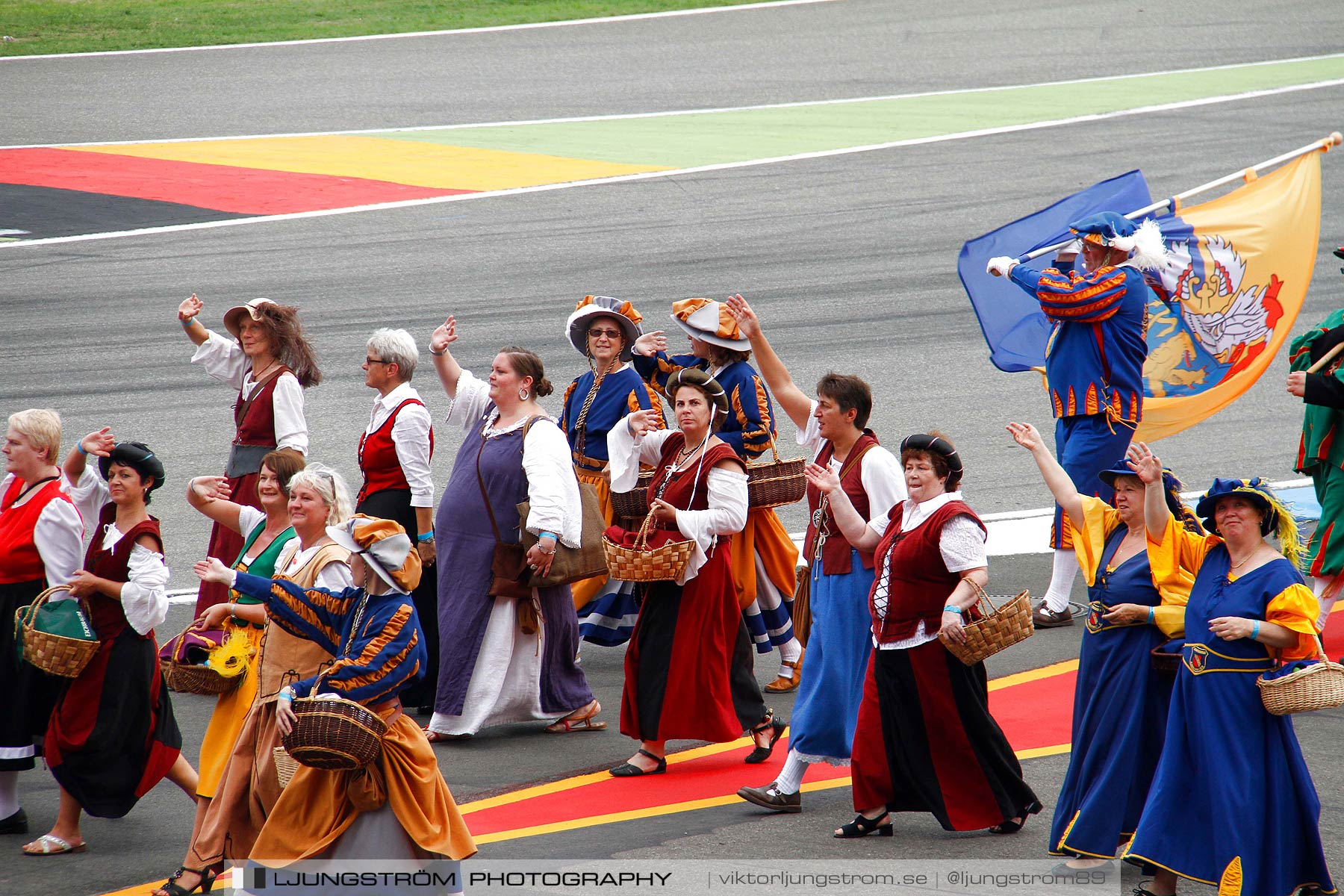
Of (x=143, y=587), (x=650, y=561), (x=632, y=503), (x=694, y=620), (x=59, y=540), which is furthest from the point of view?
(x=632, y=503)

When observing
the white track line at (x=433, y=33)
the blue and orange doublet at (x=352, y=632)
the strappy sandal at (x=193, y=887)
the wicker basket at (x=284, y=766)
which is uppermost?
the white track line at (x=433, y=33)

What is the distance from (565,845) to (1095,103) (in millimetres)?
21990

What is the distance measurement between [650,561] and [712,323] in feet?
6.87

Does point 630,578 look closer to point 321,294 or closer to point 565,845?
point 565,845

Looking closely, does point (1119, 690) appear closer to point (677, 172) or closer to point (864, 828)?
point (864, 828)

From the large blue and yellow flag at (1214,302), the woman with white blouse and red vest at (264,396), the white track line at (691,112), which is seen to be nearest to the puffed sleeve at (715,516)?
the woman with white blouse and red vest at (264,396)

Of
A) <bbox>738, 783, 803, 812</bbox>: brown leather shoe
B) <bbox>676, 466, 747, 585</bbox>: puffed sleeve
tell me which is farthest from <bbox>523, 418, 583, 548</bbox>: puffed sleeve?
<bbox>738, 783, 803, 812</bbox>: brown leather shoe

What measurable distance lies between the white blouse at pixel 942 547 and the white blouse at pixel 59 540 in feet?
11.0

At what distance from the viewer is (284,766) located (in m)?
5.68

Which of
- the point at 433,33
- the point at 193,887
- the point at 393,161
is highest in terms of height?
the point at 433,33

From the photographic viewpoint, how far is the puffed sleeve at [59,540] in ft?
21.9

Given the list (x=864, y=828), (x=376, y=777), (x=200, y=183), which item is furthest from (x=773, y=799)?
(x=200, y=183)

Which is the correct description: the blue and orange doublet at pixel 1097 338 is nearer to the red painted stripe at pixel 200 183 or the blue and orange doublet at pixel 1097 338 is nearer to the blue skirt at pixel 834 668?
the blue skirt at pixel 834 668

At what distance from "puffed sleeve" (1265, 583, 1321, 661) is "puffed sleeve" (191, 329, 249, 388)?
19.9ft
